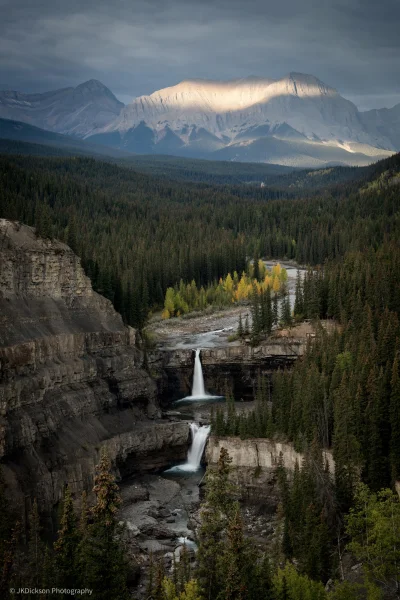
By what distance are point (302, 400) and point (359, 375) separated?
24.7ft

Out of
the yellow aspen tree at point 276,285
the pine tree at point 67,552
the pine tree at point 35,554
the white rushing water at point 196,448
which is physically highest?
the yellow aspen tree at point 276,285

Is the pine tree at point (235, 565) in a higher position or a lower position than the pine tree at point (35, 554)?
Result: higher

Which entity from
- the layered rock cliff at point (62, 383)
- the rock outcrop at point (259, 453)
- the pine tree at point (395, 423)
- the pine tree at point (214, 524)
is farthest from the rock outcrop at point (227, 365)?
the pine tree at point (214, 524)

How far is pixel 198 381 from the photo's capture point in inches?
5157

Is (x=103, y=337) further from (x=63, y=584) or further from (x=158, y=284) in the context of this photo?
(x=158, y=284)

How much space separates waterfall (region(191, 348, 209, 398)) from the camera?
129500 millimetres

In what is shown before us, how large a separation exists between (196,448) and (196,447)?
0.14 metres

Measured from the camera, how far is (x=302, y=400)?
303 feet

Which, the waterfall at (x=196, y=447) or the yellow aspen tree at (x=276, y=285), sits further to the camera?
the yellow aspen tree at (x=276, y=285)

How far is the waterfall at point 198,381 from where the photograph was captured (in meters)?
130

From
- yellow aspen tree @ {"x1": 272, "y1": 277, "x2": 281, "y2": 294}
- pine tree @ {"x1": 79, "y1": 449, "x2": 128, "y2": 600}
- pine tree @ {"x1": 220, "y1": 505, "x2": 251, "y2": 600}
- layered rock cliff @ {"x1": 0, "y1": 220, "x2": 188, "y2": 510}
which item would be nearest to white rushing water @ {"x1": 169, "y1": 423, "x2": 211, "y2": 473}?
layered rock cliff @ {"x1": 0, "y1": 220, "x2": 188, "y2": 510}

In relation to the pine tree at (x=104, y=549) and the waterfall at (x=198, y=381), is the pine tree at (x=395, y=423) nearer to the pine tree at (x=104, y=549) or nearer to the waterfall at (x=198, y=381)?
the pine tree at (x=104, y=549)

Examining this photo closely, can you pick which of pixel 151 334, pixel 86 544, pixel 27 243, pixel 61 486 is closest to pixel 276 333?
pixel 151 334

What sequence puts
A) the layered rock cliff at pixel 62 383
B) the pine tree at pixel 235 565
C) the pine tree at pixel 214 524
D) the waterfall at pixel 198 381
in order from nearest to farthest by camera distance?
the pine tree at pixel 235 565 → the pine tree at pixel 214 524 → the layered rock cliff at pixel 62 383 → the waterfall at pixel 198 381
